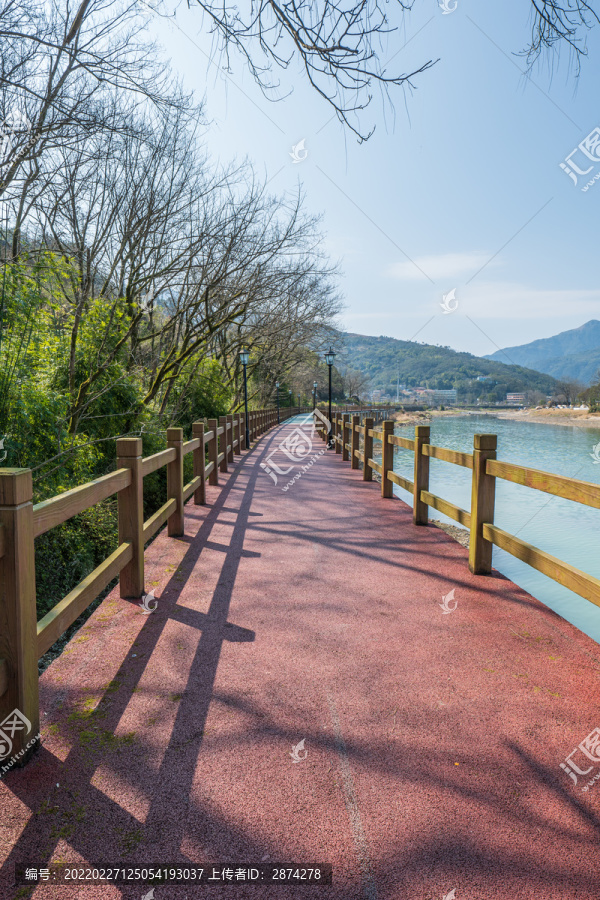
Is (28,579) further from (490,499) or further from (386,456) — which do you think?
(386,456)

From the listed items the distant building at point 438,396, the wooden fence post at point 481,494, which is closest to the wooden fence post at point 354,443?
the wooden fence post at point 481,494

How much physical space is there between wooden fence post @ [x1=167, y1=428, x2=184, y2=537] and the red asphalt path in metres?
1.41

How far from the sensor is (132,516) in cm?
382

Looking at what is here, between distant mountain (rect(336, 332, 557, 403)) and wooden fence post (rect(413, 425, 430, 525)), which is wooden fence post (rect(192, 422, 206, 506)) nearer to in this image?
wooden fence post (rect(413, 425, 430, 525))

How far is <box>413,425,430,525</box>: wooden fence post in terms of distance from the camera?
6.12m

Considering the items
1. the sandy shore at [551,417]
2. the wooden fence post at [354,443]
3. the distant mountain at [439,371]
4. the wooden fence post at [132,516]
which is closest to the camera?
the wooden fence post at [132,516]

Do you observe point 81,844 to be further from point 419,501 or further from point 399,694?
point 419,501

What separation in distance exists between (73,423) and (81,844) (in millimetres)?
6644

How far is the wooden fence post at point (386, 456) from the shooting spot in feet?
26.1

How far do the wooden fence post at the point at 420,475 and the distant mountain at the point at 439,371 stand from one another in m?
78.5

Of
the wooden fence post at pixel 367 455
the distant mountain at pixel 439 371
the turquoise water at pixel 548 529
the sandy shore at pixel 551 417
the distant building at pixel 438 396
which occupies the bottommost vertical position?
the turquoise water at pixel 548 529

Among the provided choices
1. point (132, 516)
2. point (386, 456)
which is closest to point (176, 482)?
point (132, 516)

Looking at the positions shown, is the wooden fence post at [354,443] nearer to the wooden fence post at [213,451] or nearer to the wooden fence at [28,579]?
the wooden fence post at [213,451]

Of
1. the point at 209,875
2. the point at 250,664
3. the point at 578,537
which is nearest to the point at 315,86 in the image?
the point at 250,664
